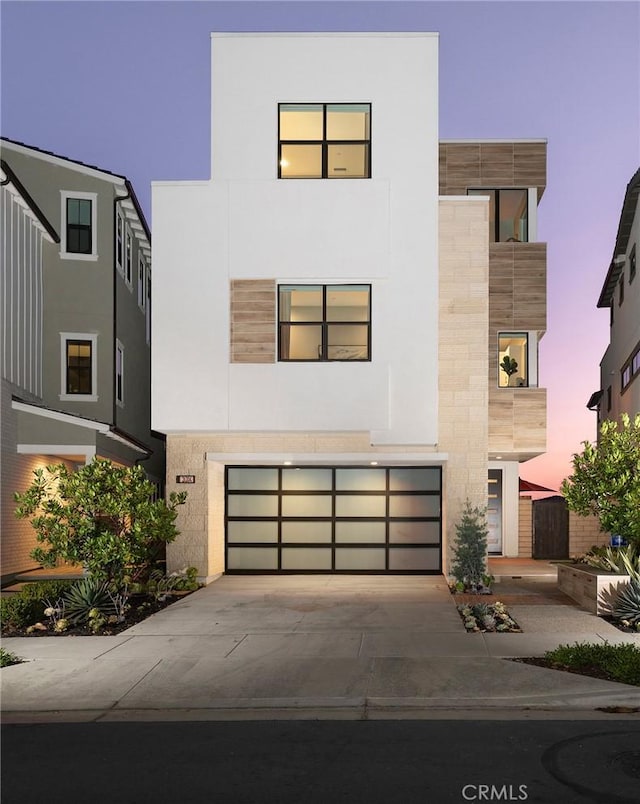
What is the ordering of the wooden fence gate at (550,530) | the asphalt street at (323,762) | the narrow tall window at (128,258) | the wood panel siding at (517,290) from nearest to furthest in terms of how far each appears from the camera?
the asphalt street at (323,762) → the wood panel siding at (517,290) → the wooden fence gate at (550,530) → the narrow tall window at (128,258)

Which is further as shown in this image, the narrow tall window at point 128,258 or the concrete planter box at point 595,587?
the narrow tall window at point 128,258

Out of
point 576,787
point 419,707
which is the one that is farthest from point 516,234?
point 576,787

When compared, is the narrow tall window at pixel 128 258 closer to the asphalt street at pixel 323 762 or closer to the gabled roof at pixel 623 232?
the gabled roof at pixel 623 232

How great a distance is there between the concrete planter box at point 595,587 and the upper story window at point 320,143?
9.76m

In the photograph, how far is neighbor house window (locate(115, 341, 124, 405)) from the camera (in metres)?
26.2

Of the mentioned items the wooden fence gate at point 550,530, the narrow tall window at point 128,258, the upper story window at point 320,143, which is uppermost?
the upper story window at point 320,143

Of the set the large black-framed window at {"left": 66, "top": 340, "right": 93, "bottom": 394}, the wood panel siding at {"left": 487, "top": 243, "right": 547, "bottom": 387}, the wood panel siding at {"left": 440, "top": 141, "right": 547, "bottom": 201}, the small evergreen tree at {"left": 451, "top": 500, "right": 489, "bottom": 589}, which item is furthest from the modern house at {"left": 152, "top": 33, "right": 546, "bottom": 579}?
the large black-framed window at {"left": 66, "top": 340, "right": 93, "bottom": 394}

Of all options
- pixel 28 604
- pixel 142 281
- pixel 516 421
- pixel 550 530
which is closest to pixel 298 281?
pixel 516 421

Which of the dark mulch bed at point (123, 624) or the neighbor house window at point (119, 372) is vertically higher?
Answer: the neighbor house window at point (119, 372)

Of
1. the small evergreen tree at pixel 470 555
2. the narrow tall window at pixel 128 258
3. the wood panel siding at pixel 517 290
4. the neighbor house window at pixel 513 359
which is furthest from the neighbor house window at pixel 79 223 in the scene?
the small evergreen tree at pixel 470 555

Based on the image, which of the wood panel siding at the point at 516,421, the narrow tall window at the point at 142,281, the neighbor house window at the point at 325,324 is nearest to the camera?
the neighbor house window at the point at 325,324

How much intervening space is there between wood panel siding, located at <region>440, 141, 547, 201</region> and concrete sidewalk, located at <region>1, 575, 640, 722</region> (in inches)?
527

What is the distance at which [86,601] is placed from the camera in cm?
1436

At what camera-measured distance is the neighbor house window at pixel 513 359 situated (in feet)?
78.8
